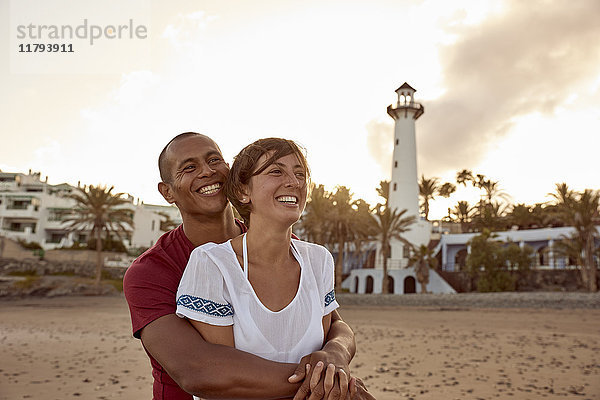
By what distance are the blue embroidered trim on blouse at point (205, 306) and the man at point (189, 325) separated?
10 centimetres

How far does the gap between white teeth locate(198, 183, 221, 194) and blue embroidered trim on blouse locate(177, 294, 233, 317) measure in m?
0.75

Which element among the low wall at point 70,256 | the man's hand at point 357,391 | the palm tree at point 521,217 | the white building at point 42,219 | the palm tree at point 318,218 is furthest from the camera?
the white building at point 42,219

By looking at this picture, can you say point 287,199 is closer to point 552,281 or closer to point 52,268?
point 552,281

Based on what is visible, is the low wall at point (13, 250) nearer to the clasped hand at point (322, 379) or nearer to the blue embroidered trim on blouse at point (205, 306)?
the blue embroidered trim on blouse at point (205, 306)

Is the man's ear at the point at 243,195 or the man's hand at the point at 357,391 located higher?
the man's ear at the point at 243,195

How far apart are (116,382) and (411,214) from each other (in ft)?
121

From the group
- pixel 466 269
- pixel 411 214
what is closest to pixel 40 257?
pixel 411 214

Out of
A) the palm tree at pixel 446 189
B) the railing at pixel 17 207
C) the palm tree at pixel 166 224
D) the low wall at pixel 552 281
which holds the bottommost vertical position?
the low wall at pixel 552 281

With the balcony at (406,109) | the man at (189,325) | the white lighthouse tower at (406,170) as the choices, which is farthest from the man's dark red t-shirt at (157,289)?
the balcony at (406,109)

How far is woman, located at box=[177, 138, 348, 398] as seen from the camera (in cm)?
202

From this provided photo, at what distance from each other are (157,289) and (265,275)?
0.49m

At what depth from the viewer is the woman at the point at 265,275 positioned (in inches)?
79.6

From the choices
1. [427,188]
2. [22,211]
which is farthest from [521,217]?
[22,211]

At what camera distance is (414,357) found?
12203 millimetres
